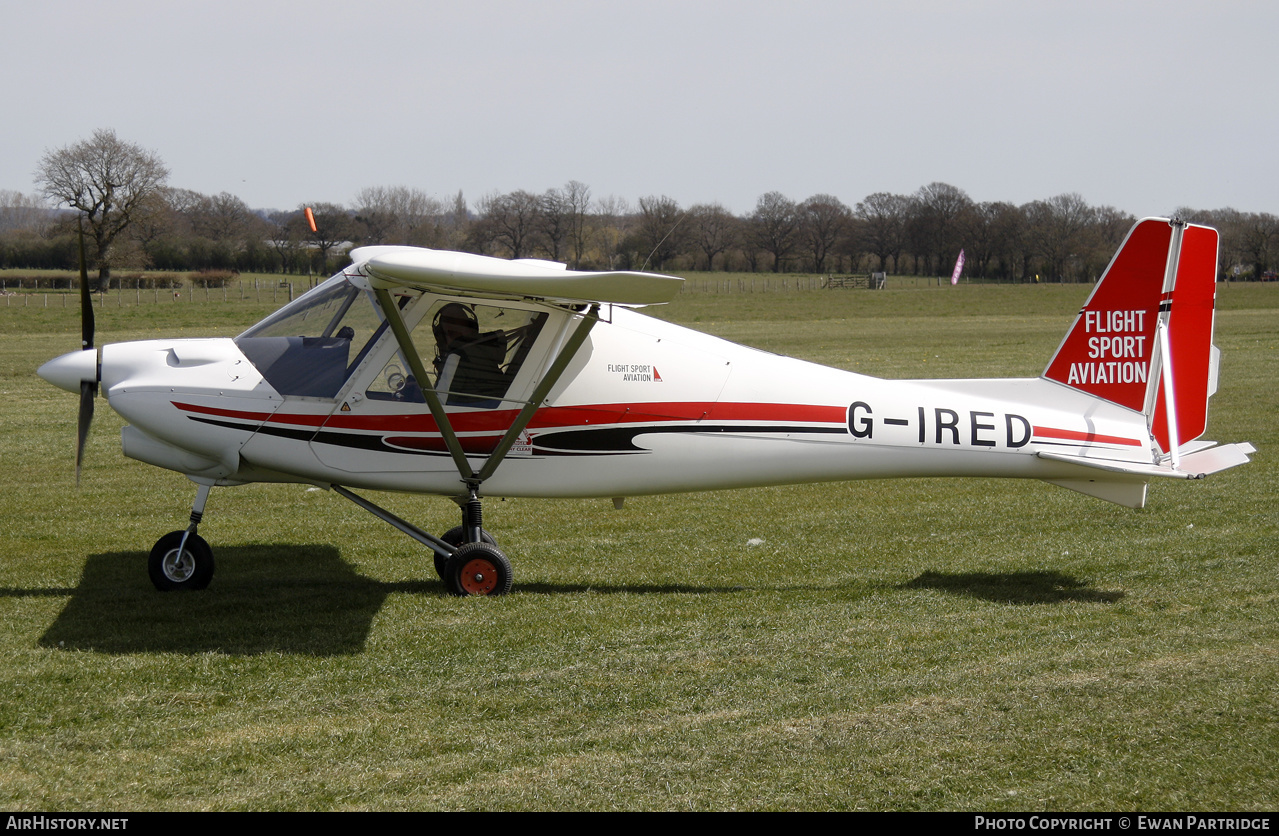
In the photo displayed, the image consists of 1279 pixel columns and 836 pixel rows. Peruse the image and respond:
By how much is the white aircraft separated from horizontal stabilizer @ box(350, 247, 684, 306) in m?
0.65

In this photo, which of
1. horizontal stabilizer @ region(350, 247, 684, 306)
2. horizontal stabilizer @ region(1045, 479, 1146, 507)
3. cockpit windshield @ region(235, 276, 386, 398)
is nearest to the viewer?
horizontal stabilizer @ region(350, 247, 684, 306)

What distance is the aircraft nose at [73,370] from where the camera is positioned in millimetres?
8109

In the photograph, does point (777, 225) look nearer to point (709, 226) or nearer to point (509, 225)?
point (709, 226)

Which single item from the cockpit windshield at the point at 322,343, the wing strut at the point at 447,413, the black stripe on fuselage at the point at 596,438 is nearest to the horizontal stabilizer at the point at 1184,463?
the black stripe on fuselage at the point at 596,438

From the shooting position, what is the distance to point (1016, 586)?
832 centimetres

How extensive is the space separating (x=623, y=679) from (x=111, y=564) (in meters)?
5.38

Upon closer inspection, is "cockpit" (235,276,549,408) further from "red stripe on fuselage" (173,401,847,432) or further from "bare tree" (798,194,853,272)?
"bare tree" (798,194,853,272)

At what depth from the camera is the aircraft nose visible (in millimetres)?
8109

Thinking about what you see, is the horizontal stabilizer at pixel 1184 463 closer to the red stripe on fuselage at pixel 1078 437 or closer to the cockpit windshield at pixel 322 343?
the red stripe on fuselage at pixel 1078 437

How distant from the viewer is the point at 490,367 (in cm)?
811

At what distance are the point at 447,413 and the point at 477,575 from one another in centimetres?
129

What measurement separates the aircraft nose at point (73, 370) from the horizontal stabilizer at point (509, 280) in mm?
2582

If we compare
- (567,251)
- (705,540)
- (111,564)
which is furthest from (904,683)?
(567,251)

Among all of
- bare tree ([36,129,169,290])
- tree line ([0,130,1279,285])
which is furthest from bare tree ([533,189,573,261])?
bare tree ([36,129,169,290])
